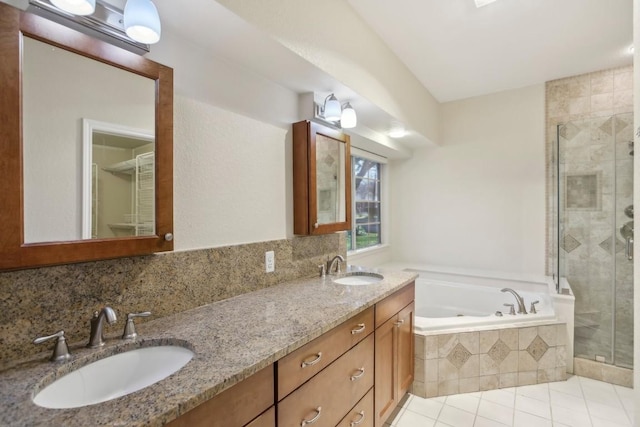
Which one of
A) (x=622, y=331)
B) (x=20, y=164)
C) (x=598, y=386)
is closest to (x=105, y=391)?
(x=20, y=164)

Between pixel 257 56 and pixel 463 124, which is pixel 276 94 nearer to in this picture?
pixel 257 56

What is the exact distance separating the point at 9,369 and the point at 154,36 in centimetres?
112

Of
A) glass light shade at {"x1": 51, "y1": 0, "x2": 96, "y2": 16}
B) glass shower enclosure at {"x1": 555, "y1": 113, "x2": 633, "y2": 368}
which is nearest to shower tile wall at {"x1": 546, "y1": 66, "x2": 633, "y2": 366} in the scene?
glass shower enclosure at {"x1": 555, "y1": 113, "x2": 633, "y2": 368}

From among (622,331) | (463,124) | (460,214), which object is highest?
(463,124)

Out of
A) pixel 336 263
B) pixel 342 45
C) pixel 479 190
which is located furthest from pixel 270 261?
pixel 479 190

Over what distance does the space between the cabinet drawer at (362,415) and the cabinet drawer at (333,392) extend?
0.04 metres

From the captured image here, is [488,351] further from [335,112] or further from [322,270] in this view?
[335,112]

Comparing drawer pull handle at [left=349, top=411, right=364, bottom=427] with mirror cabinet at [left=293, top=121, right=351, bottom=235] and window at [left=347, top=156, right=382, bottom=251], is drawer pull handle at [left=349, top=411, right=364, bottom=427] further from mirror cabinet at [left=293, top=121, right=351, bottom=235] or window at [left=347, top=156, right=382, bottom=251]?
window at [left=347, top=156, right=382, bottom=251]

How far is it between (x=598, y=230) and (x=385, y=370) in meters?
2.37

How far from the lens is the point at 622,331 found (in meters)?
2.43

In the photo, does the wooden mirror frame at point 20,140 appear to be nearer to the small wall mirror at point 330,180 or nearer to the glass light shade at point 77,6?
the glass light shade at point 77,6

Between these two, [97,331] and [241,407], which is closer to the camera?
[241,407]

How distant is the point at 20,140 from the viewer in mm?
854

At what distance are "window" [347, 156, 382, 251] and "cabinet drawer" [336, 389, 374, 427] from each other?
1737 mm
